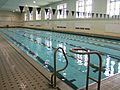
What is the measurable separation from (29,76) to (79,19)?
12148 millimetres

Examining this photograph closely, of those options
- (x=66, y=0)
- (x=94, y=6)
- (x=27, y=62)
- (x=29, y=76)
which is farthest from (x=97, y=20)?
(x=29, y=76)

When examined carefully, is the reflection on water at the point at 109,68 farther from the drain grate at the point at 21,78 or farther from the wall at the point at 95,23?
the wall at the point at 95,23

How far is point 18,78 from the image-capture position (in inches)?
99.3

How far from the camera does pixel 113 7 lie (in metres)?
11.1

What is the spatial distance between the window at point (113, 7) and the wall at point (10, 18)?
66.4 ft

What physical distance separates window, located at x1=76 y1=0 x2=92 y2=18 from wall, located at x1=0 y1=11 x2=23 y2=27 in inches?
635

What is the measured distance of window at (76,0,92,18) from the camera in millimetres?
13478

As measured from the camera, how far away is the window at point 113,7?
10470 millimetres

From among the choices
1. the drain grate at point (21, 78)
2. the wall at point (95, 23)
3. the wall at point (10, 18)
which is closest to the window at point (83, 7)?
the wall at point (95, 23)

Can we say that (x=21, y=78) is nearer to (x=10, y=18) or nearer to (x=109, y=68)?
(x=109, y=68)

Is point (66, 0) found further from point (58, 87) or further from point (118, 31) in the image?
point (58, 87)

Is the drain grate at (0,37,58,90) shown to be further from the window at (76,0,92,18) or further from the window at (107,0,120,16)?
the window at (76,0,92,18)

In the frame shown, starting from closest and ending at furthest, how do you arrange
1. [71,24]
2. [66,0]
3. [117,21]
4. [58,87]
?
[58,87] < [117,21] < [71,24] < [66,0]

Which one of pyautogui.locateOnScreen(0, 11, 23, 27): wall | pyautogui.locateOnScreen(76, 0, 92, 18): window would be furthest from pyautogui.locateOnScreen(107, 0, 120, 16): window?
pyautogui.locateOnScreen(0, 11, 23, 27): wall
